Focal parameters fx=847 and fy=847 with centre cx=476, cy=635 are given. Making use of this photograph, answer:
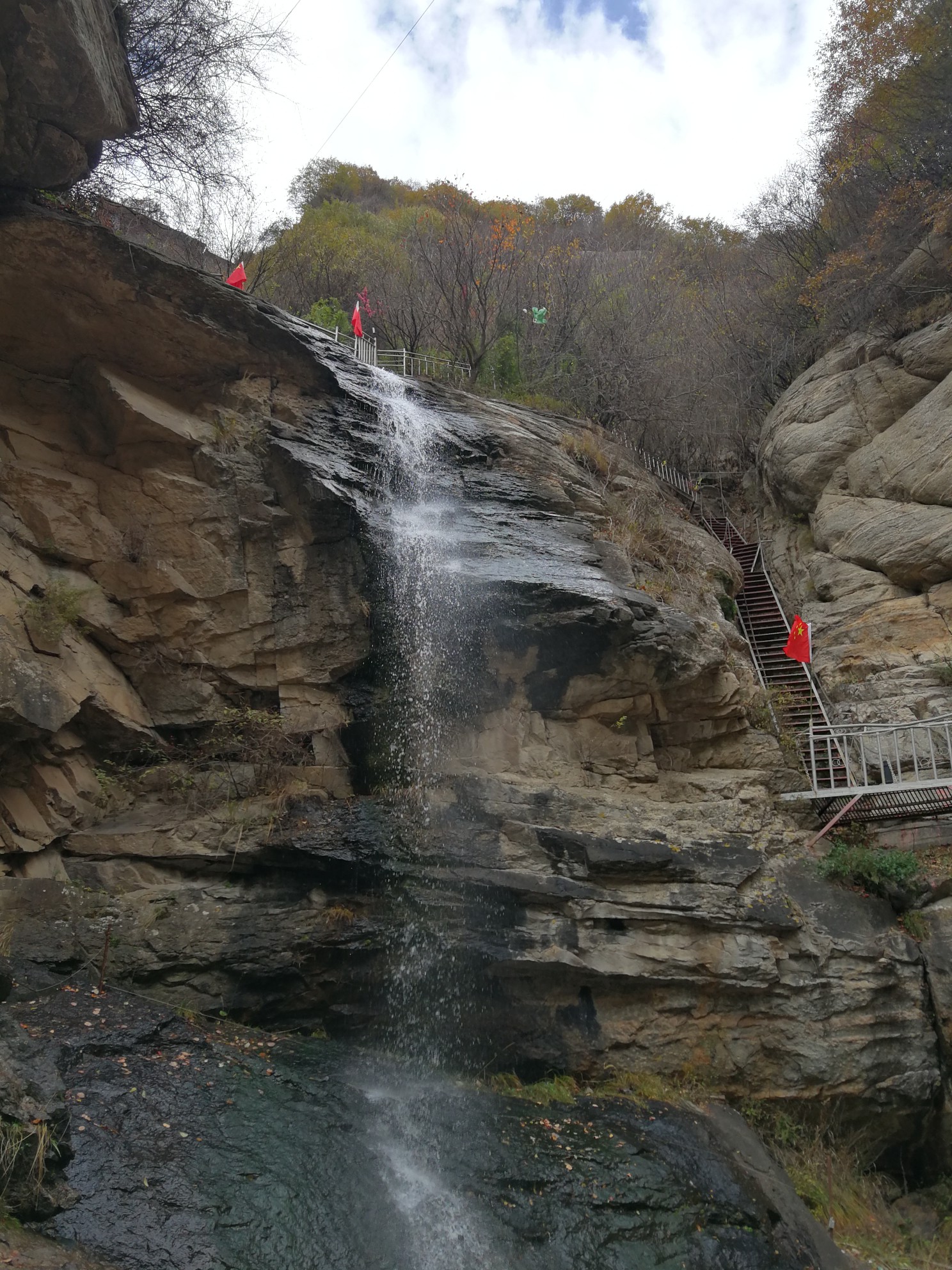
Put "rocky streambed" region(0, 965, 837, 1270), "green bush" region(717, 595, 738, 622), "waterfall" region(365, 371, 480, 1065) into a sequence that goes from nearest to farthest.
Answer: "rocky streambed" region(0, 965, 837, 1270) < "waterfall" region(365, 371, 480, 1065) < "green bush" region(717, 595, 738, 622)

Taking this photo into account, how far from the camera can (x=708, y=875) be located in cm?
854

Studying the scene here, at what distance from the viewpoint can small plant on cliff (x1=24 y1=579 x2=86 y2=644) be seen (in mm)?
8602

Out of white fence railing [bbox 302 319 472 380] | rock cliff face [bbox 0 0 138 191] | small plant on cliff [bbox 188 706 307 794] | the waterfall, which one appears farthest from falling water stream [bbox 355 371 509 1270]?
rock cliff face [bbox 0 0 138 191]

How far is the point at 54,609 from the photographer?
8.72 meters

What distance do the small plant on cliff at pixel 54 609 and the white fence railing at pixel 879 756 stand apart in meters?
8.33

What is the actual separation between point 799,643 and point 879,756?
2.13m

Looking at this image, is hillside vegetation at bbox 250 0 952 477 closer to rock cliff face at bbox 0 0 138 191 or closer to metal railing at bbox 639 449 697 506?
metal railing at bbox 639 449 697 506

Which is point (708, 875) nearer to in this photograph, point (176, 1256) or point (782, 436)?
point (176, 1256)

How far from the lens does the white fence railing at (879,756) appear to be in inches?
376

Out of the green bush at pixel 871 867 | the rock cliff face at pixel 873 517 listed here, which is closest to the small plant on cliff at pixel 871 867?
the green bush at pixel 871 867

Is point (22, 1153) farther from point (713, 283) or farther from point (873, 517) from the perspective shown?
point (713, 283)

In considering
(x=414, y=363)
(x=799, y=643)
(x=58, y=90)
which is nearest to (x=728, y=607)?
(x=799, y=643)

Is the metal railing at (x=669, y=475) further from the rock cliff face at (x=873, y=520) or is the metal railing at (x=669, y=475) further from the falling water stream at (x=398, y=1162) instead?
the falling water stream at (x=398, y=1162)

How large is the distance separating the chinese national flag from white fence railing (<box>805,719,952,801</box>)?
1.29m
